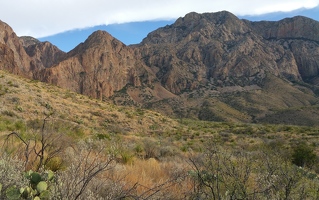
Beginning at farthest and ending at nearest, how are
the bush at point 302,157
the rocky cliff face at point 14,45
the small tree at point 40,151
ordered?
the rocky cliff face at point 14,45, the bush at point 302,157, the small tree at point 40,151

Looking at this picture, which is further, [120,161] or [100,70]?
[100,70]

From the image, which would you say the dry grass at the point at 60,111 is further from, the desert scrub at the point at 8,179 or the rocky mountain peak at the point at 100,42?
the rocky mountain peak at the point at 100,42

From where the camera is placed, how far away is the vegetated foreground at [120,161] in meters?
3.58

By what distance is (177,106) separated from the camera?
141125mm

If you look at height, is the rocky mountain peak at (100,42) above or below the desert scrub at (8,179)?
above

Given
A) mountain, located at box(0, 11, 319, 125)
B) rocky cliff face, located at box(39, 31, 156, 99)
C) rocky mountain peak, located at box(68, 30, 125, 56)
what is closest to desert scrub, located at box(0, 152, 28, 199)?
mountain, located at box(0, 11, 319, 125)

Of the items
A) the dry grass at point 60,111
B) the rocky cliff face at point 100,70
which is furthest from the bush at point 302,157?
the rocky cliff face at point 100,70

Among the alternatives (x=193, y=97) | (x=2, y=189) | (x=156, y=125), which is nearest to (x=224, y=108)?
(x=193, y=97)

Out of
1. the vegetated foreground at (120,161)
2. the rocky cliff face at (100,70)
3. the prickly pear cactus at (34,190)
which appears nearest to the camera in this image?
the prickly pear cactus at (34,190)

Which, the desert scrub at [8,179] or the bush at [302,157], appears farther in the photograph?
the bush at [302,157]

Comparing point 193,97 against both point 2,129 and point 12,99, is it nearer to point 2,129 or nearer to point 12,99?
point 12,99

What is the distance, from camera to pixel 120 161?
7.72 meters

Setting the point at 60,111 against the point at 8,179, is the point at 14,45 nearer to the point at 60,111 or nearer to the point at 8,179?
the point at 60,111

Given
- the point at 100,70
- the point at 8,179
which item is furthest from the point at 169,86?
the point at 8,179
